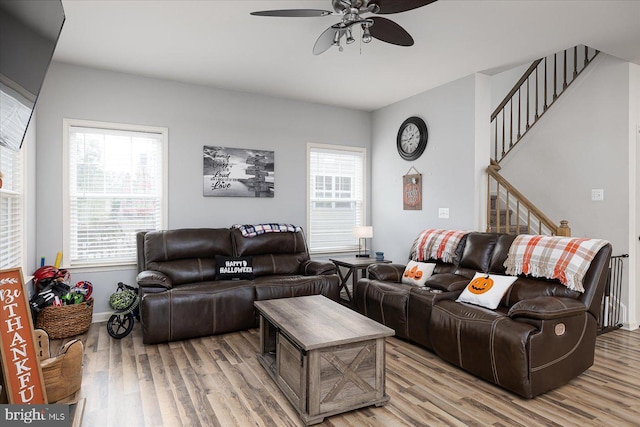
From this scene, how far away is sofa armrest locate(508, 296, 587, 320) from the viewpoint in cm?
244

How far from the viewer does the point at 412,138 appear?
5059 millimetres

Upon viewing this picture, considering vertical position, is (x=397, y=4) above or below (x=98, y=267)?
above

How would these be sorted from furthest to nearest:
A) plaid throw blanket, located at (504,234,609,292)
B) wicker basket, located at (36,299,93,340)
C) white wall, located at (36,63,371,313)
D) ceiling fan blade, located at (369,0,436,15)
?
white wall, located at (36,63,371,313) → wicker basket, located at (36,299,93,340) → plaid throw blanket, located at (504,234,609,292) → ceiling fan blade, located at (369,0,436,15)

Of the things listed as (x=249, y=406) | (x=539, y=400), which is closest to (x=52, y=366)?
(x=249, y=406)

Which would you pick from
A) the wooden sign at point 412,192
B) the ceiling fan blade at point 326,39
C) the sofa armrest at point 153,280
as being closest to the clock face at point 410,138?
the wooden sign at point 412,192

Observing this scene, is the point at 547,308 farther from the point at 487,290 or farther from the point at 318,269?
the point at 318,269

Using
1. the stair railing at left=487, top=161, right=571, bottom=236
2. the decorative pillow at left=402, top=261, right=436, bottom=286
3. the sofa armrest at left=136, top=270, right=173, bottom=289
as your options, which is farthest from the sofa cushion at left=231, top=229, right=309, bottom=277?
the stair railing at left=487, top=161, right=571, bottom=236

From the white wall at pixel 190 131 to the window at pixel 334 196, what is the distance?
0.52ft

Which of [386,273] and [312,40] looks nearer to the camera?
[312,40]

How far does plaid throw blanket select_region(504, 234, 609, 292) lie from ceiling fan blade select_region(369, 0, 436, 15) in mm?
2092

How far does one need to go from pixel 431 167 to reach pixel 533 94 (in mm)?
2016

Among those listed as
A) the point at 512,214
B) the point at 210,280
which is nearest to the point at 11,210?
the point at 210,280

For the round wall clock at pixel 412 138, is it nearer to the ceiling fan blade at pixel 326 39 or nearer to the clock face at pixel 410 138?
the clock face at pixel 410 138

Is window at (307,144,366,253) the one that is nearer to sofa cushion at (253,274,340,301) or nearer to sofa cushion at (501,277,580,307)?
sofa cushion at (253,274,340,301)
